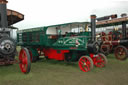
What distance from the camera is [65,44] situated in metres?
5.56

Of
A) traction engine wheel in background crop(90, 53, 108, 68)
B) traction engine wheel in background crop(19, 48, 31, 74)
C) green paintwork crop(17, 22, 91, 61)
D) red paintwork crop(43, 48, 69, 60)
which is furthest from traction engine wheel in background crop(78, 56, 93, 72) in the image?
traction engine wheel in background crop(19, 48, 31, 74)

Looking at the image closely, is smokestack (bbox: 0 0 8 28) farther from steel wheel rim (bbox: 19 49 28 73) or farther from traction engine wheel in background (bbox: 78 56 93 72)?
traction engine wheel in background (bbox: 78 56 93 72)

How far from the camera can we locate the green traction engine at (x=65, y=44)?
489 centimetres

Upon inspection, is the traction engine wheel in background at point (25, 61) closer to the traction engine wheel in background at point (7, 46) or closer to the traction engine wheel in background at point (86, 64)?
the traction engine wheel in background at point (7, 46)

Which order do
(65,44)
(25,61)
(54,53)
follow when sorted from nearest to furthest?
(25,61) → (65,44) → (54,53)

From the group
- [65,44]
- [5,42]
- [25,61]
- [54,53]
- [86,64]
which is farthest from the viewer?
[54,53]

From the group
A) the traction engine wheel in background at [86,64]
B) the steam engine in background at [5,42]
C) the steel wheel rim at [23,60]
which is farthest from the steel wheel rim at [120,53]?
the steam engine in background at [5,42]

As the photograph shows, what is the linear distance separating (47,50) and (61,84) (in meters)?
3.43

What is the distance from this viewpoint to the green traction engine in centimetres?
489

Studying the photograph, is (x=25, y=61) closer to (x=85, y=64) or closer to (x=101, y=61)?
(x=85, y=64)

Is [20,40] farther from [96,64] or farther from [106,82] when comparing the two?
[106,82]

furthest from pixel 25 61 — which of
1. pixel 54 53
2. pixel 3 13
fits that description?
pixel 54 53

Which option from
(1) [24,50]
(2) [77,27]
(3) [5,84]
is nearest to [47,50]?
(2) [77,27]

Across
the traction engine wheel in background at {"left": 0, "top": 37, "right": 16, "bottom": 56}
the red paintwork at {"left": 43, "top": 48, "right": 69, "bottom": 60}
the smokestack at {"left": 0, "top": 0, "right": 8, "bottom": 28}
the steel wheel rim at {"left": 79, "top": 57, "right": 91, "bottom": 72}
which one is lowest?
the steel wheel rim at {"left": 79, "top": 57, "right": 91, "bottom": 72}
